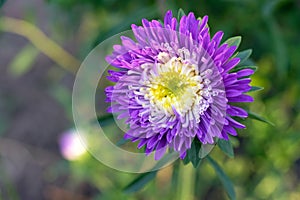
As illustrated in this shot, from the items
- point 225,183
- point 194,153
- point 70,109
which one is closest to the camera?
point 194,153

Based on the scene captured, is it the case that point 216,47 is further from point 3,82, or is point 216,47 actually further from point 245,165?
point 3,82

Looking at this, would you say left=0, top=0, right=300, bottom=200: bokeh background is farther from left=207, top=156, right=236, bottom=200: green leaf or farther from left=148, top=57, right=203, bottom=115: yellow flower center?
left=148, top=57, right=203, bottom=115: yellow flower center

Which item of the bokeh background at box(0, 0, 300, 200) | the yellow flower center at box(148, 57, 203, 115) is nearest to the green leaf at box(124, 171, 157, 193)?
the bokeh background at box(0, 0, 300, 200)

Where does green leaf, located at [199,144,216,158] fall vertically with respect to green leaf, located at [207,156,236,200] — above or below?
above

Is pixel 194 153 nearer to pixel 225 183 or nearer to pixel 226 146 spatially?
pixel 226 146

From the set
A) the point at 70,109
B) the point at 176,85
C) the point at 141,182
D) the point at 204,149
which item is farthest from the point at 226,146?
the point at 70,109

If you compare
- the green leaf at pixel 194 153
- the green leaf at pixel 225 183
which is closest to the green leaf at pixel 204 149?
the green leaf at pixel 194 153

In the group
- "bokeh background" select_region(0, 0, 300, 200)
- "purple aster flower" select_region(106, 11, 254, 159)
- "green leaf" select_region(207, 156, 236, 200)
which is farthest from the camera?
"bokeh background" select_region(0, 0, 300, 200)
